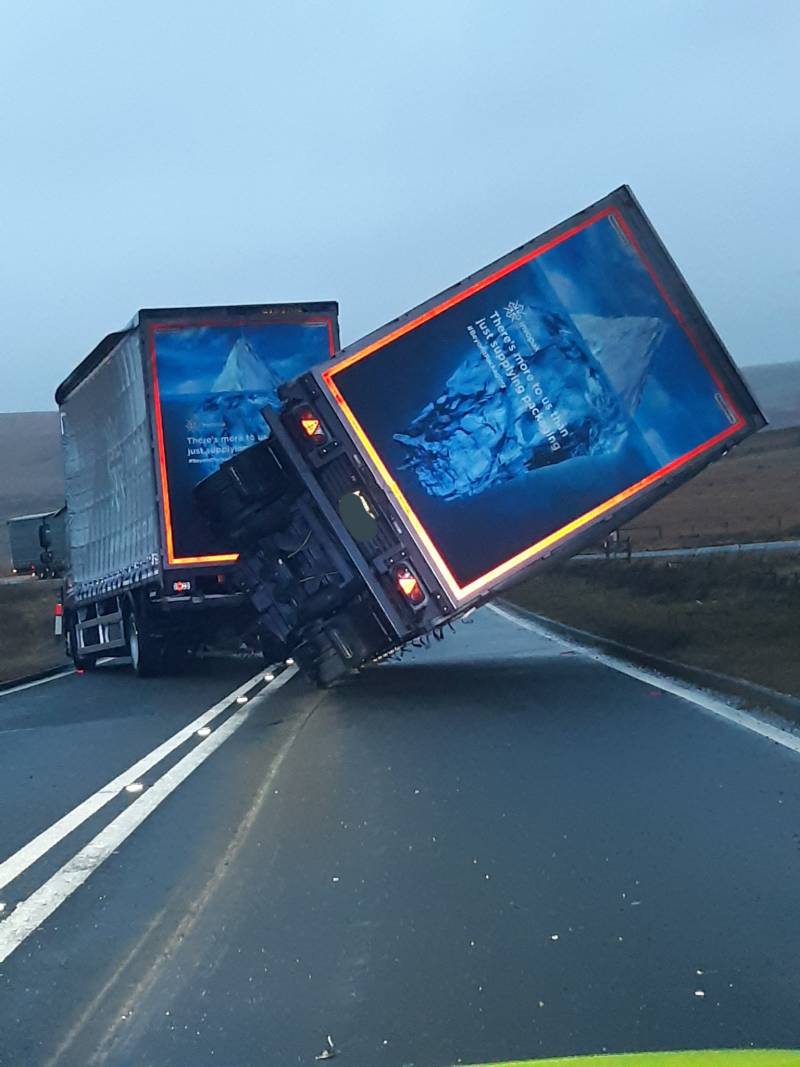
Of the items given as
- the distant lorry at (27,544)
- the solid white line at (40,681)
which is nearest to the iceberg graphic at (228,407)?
the solid white line at (40,681)

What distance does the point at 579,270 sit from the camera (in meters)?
15.0

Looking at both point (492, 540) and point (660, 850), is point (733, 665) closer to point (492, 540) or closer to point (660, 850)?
point (492, 540)

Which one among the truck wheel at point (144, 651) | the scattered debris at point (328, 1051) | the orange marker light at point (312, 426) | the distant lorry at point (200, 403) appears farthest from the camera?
the truck wheel at point (144, 651)

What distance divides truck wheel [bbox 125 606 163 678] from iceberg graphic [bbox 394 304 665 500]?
7453 mm

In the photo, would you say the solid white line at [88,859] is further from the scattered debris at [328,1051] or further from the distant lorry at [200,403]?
the distant lorry at [200,403]

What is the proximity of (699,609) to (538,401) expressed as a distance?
9.03 m

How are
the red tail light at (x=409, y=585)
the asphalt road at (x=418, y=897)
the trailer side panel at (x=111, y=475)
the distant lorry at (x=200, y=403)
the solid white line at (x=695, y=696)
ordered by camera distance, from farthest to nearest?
the trailer side panel at (x=111, y=475), the distant lorry at (x=200, y=403), the red tail light at (x=409, y=585), the solid white line at (x=695, y=696), the asphalt road at (x=418, y=897)

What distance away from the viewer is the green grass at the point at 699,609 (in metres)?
16.2

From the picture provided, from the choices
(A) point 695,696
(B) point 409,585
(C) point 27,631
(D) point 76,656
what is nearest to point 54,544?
(D) point 76,656

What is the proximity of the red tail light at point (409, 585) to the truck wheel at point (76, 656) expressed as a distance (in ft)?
38.1

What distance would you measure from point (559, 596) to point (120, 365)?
50.7 feet

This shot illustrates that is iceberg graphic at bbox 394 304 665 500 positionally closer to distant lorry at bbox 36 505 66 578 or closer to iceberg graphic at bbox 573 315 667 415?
iceberg graphic at bbox 573 315 667 415

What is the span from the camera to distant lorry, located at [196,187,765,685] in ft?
48.2

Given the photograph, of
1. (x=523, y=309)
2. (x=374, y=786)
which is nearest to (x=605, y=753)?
(x=374, y=786)
